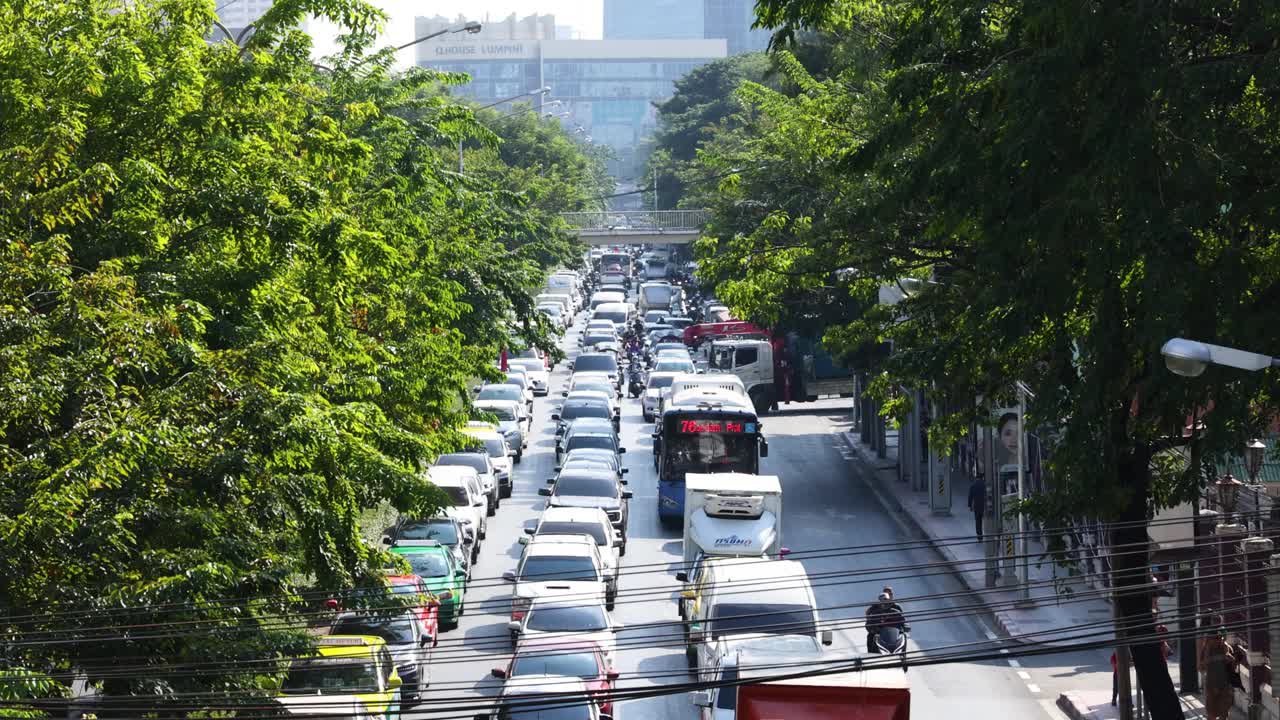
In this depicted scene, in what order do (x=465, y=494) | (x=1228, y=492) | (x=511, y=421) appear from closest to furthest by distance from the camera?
(x=1228, y=492), (x=465, y=494), (x=511, y=421)

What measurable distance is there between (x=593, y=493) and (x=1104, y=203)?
22022 millimetres

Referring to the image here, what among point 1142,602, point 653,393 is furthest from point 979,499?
point 653,393

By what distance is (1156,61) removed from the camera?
11.9m

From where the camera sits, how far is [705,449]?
35.5m

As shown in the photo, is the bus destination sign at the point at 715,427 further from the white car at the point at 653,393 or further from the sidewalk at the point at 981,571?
the white car at the point at 653,393

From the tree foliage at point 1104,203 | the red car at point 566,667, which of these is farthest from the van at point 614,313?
the tree foliage at point 1104,203

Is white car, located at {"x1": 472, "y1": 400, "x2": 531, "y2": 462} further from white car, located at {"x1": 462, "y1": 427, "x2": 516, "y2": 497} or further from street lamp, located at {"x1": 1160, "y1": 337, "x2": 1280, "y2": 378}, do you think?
street lamp, located at {"x1": 1160, "y1": 337, "x2": 1280, "y2": 378}

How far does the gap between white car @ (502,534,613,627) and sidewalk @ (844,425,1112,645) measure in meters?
5.76

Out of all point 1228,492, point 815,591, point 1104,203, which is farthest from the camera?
point 815,591

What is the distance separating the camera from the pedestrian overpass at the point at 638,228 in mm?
79562

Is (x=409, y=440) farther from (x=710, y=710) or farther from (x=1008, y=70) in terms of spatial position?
(x=1008, y=70)

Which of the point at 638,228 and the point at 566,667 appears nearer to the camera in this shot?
the point at 566,667

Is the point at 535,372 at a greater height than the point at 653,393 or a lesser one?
greater

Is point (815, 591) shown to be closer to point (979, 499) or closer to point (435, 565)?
point (979, 499)
